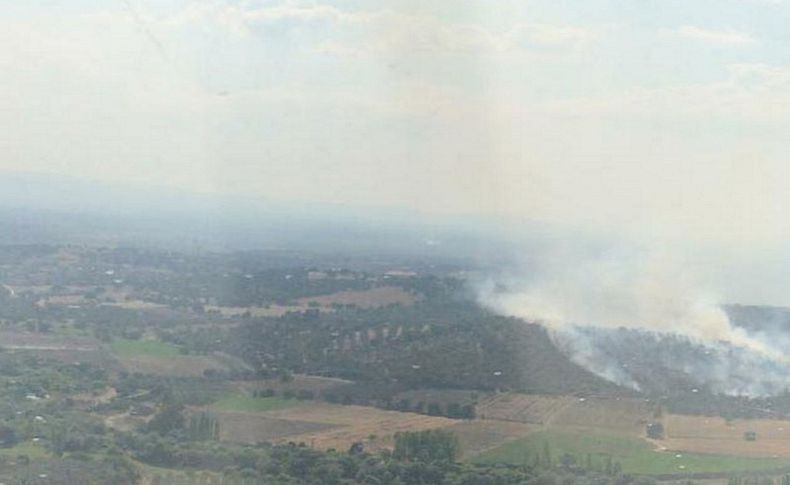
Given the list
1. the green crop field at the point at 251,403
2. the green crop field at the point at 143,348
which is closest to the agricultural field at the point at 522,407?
the green crop field at the point at 251,403

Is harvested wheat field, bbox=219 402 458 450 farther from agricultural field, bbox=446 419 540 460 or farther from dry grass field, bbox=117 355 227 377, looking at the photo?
dry grass field, bbox=117 355 227 377

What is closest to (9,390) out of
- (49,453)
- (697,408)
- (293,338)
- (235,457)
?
(49,453)

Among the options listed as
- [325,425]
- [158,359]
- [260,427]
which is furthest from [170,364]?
[260,427]

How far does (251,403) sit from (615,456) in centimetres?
608

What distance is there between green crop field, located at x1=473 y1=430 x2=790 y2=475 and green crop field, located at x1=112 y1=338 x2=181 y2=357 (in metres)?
8.78

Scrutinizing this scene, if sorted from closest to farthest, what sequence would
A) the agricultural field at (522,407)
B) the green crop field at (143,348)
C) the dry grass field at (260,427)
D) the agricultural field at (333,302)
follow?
the dry grass field at (260,427) → the agricultural field at (522,407) → the green crop field at (143,348) → the agricultural field at (333,302)

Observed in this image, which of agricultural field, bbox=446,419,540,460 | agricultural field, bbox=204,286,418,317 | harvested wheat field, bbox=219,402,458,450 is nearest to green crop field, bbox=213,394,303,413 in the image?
harvested wheat field, bbox=219,402,458,450

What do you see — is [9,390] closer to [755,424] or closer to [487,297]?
[755,424]

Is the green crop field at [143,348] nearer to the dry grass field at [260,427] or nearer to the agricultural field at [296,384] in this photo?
the agricultural field at [296,384]

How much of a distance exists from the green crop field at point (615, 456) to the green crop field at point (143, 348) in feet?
28.8

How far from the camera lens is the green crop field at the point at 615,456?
1530cm

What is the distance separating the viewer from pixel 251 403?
18.0 metres

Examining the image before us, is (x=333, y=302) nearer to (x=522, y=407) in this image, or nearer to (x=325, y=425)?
(x=522, y=407)

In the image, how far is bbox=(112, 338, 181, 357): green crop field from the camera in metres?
22.1
